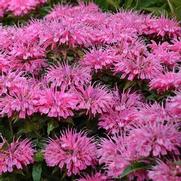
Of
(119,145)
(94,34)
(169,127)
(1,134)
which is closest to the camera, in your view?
(169,127)

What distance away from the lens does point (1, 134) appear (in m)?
2.39

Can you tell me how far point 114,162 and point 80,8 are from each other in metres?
1.45

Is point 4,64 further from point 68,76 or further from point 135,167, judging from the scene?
point 135,167

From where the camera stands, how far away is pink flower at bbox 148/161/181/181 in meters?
1.76

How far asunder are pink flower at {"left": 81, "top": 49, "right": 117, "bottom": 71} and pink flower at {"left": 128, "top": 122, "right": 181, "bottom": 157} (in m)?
0.59

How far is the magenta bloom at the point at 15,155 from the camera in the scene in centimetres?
214

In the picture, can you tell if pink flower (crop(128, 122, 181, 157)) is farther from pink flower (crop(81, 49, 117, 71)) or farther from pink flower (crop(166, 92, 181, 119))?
pink flower (crop(81, 49, 117, 71))

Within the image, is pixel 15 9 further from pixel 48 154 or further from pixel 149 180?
pixel 149 180

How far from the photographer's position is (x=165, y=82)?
7.48 ft

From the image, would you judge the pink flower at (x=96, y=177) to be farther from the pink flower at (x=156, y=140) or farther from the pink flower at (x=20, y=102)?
the pink flower at (x=20, y=102)

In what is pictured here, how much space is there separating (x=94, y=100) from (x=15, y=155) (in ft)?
1.43

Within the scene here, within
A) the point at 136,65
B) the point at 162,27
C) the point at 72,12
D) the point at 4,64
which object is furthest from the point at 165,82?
the point at 72,12

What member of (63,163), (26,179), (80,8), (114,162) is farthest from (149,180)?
(80,8)

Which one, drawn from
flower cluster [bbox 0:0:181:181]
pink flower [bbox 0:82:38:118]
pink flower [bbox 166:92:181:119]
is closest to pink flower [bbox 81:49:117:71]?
flower cluster [bbox 0:0:181:181]
